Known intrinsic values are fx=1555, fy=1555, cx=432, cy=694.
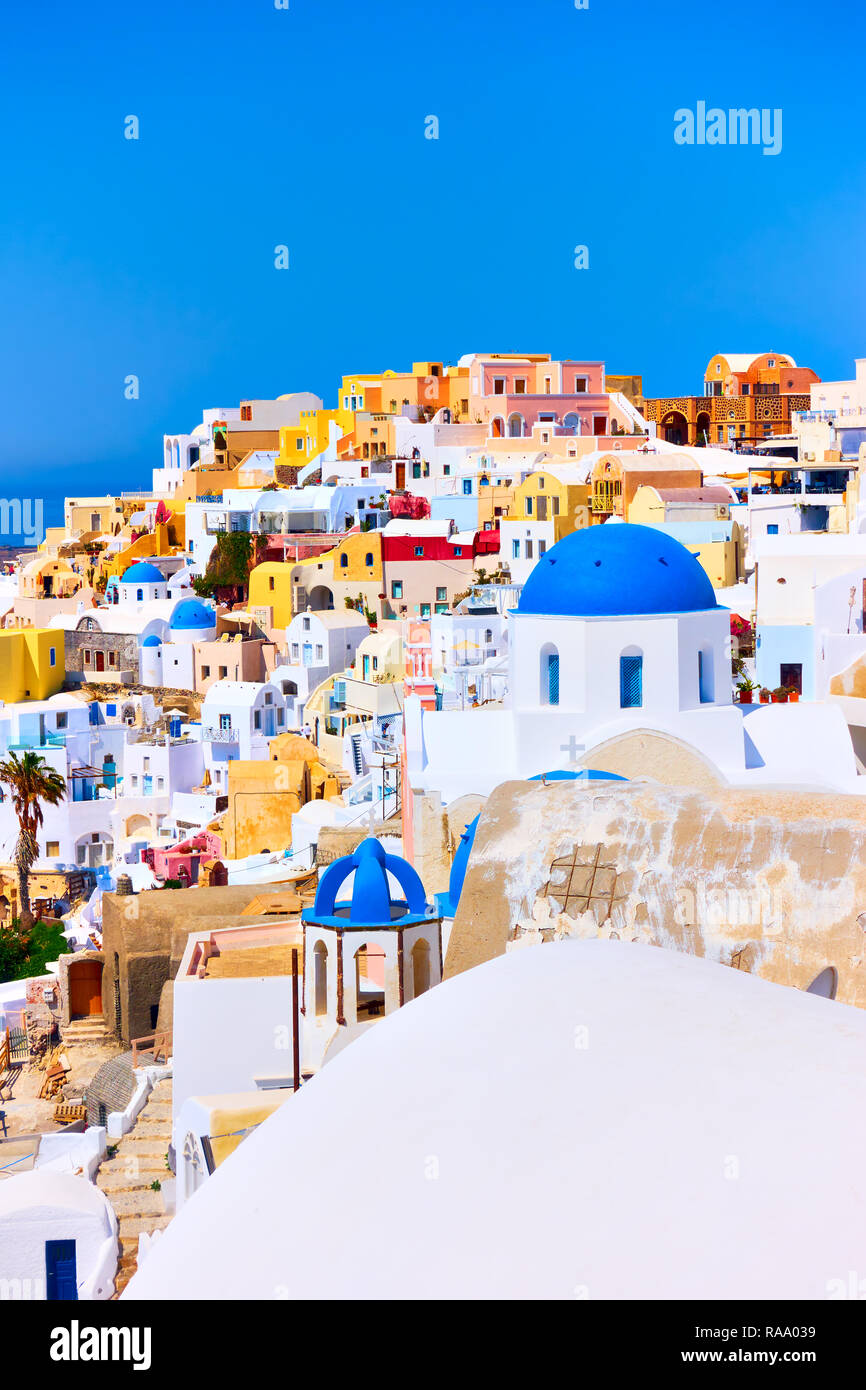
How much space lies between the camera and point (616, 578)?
1540 cm

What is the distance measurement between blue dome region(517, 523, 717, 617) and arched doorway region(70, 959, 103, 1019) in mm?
7942

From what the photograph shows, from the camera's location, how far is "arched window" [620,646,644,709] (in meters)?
15.3

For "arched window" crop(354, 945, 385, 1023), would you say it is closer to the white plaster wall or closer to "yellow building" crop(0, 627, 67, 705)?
the white plaster wall

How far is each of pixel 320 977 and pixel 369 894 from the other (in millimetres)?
734

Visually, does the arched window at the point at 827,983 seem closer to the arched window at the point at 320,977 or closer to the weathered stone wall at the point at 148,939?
the arched window at the point at 320,977

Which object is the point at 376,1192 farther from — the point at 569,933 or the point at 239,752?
the point at 239,752

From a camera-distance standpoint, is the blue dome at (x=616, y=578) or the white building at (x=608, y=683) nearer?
the white building at (x=608, y=683)

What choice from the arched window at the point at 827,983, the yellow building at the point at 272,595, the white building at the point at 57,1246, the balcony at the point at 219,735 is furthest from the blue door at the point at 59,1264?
the yellow building at the point at 272,595

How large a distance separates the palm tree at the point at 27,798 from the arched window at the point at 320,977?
2032 centimetres

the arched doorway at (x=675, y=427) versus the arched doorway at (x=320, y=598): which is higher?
the arched doorway at (x=675, y=427)

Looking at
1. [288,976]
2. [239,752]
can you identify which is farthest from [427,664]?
[288,976]

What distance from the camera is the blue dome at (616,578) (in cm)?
1532

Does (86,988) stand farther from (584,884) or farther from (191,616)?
(191,616)

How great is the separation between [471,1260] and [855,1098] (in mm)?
1137
